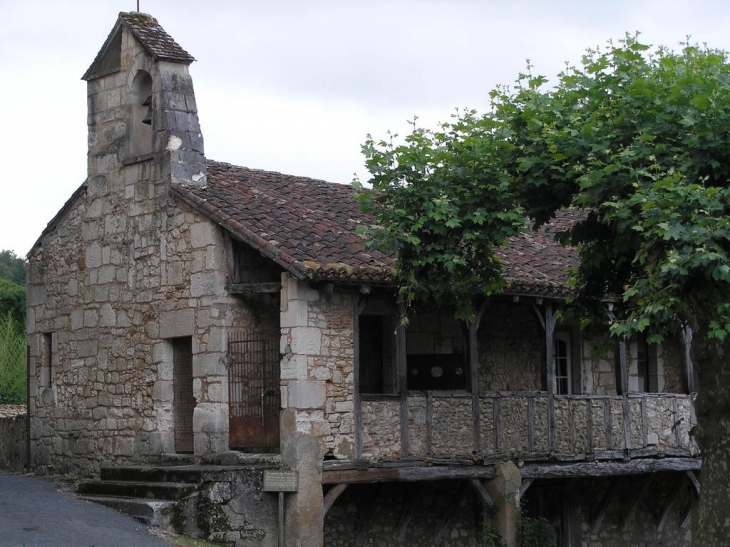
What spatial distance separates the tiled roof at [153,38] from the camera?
16.7m

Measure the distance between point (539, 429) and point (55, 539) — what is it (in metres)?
6.93

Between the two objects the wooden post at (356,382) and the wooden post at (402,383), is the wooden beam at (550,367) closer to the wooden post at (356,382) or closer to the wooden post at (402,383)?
the wooden post at (402,383)

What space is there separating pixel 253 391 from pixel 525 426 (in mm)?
3756

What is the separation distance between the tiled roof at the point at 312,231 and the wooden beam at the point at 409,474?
2.31 meters

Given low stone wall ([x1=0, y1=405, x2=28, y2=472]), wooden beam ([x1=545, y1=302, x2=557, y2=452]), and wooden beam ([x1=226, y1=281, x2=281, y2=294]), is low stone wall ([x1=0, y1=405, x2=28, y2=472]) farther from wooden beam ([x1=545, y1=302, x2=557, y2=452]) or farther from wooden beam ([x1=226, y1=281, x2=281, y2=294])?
wooden beam ([x1=545, y1=302, x2=557, y2=452])

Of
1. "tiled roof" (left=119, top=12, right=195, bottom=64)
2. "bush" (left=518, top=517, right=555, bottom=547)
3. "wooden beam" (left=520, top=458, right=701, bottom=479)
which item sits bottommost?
"bush" (left=518, top=517, right=555, bottom=547)

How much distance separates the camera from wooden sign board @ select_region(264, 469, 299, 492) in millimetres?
14266

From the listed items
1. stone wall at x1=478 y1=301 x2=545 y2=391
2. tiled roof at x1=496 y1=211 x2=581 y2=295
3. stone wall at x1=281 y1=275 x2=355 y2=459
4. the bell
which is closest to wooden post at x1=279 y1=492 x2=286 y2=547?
stone wall at x1=281 y1=275 x2=355 y2=459

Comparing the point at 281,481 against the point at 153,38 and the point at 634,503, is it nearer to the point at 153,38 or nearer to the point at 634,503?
the point at 153,38

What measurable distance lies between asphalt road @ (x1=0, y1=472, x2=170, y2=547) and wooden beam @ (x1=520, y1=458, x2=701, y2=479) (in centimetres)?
552

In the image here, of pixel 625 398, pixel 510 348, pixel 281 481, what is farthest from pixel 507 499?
pixel 281 481

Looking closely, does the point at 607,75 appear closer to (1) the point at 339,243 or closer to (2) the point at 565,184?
(2) the point at 565,184

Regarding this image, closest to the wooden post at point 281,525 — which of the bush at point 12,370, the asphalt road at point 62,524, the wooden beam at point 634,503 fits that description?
the asphalt road at point 62,524

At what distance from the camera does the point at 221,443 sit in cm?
1554
